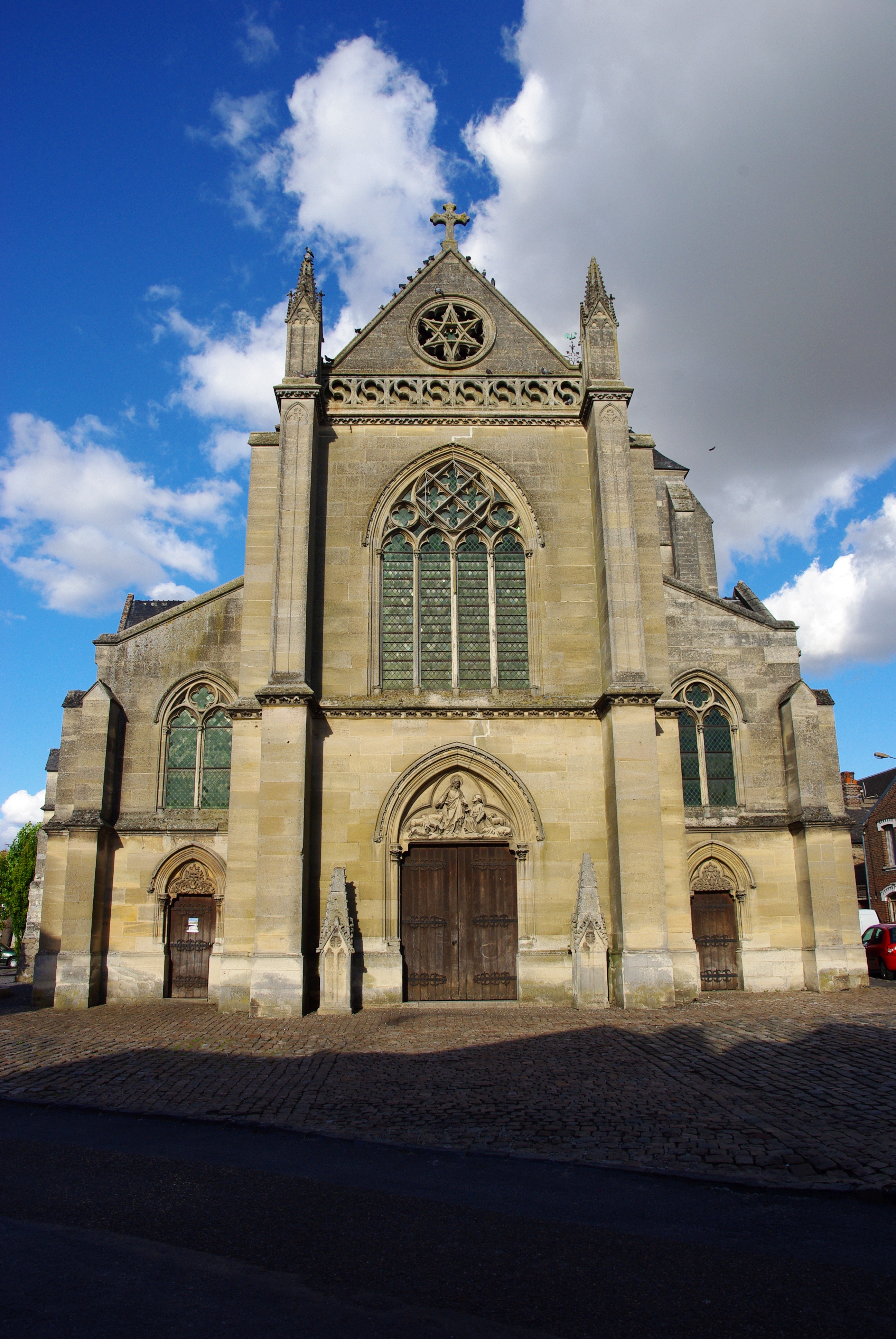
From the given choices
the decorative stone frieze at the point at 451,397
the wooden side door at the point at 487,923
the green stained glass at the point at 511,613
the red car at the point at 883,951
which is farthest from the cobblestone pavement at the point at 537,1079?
the decorative stone frieze at the point at 451,397

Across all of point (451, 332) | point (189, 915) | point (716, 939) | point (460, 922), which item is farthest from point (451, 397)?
point (716, 939)

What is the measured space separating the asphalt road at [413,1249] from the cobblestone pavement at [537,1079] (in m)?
0.64

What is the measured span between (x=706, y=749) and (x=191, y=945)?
1141 centimetres

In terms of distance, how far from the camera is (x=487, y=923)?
1594 cm

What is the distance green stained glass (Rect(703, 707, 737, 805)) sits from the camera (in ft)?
60.2

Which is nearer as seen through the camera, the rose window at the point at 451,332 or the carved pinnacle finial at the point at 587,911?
the carved pinnacle finial at the point at 587,911

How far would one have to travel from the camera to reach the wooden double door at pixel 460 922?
1567cm

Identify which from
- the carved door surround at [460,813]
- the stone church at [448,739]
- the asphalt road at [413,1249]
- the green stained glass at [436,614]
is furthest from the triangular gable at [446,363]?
the asphalt road at [413,1249]

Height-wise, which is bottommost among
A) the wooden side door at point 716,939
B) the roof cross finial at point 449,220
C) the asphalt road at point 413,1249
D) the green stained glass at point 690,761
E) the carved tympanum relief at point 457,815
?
the asphalt road at point 413,1249

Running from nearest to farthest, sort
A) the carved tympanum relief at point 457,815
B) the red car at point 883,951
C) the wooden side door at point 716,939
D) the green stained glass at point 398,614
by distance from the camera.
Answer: the carved tympanum relief at point 457,815, the green stained glass at point 398,614, the wooden side door at point 716,939, the red car at point 883,951

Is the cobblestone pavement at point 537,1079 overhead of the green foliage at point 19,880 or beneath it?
beneath

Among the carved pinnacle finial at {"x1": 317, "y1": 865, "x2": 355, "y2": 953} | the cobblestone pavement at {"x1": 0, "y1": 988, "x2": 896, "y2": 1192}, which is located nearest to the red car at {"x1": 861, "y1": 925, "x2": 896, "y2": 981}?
the cobblestone pavement at {"x1": 0, "y1": 988, "x2": 896, "y2": 1192}

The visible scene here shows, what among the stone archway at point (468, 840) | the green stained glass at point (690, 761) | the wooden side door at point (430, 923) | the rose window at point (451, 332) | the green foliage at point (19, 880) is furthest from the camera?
the green foliage at point (19, 880)

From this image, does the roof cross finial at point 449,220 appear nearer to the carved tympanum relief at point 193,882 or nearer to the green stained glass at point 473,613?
the green stained glass at point 473,613
